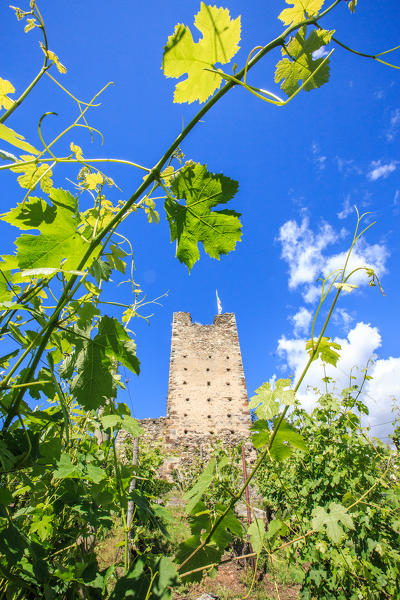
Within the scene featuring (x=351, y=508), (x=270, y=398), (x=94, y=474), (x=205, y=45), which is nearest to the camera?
(x=205, y=45)

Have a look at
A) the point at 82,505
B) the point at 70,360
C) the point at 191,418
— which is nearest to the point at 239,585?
the point at 82,505

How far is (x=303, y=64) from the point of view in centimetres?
48

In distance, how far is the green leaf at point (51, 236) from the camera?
1.48ft

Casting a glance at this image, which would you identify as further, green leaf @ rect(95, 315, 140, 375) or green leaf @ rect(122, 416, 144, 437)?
green leaf @ rect(122, 416, 144, 437)

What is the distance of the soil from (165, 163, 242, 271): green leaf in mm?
3795

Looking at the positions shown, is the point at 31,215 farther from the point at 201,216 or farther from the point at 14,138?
the point at 201,216

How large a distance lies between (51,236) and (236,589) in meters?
4.68

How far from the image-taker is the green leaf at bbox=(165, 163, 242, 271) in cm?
48

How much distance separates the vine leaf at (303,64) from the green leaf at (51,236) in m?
0.40

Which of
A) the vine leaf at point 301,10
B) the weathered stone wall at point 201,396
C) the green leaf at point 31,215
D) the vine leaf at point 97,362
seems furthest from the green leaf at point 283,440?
the weathered stone wall at point 201,396

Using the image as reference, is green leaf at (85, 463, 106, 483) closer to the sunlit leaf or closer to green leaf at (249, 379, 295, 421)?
green leaf at (249, 379, 295, 421)

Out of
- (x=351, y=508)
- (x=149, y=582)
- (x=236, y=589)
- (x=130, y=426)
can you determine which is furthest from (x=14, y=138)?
(x=236, y=589)

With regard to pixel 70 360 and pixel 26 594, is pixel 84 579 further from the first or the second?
pixel 70 360

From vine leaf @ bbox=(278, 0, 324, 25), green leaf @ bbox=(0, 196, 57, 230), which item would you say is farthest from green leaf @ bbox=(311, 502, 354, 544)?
vine leaf @ bbox=(278, 0, 324, 25)
